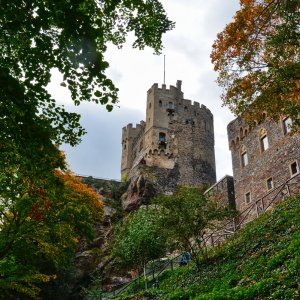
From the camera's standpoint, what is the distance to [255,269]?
12.4 metres

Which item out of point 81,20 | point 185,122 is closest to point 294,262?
point 81,20

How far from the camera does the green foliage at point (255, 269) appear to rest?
9891 millimetres

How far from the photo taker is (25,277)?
690 inches

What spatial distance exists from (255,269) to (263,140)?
1830 cm

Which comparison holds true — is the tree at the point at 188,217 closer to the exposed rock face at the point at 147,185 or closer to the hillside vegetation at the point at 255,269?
the hillside vegetation at the point at 255,269

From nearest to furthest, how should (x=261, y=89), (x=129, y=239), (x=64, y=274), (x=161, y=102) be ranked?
(x=261, y=89) < (x=129, y=239) < (x=64, y=274) < (x=161, y=102)

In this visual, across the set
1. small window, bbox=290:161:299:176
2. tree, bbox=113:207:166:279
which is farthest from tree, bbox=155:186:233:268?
small window, bbox=290:161:299:176

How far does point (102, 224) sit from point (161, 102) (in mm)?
18541

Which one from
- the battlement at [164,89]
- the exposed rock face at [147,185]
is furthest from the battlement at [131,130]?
the exposed rock face at [147,185]

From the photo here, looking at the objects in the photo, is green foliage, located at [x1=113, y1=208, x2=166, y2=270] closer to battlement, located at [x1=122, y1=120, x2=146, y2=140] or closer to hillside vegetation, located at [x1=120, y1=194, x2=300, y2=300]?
hillside vegetation, located at [x1=120, y1=194, x2=300, y2=300]

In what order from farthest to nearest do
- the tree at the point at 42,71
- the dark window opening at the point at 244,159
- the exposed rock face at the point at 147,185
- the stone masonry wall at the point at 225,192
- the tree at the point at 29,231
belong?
the exposed rock face at the point at 147,185 → the stone masonry wall at the point at 225,192 → the dark window opening at the point at 244,159 → the tree at the point at 29,231 → the tree at the point at 42,71

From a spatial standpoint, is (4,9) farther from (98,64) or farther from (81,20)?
(98,64)

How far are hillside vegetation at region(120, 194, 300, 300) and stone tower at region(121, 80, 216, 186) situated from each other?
89.1 feet

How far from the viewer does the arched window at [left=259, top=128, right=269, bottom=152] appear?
2884cm
